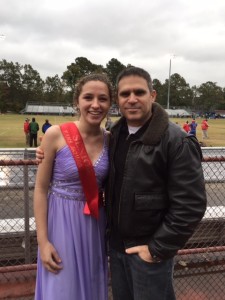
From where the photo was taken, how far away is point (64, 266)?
2.20 meters

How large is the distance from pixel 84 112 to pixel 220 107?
115 meters

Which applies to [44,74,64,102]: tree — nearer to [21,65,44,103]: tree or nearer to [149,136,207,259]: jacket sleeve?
[21,65,44,103]: tree

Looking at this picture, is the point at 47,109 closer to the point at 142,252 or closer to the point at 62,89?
the point at 62,89

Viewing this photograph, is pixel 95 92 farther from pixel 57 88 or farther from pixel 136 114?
pixel 57 88

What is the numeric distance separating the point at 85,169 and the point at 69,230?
1.29ft

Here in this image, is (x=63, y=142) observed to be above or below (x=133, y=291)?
above

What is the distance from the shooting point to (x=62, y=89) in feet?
337

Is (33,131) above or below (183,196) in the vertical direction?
below

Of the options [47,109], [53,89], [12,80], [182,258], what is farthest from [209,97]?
[182,258]

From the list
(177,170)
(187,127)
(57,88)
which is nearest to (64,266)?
(177,170)

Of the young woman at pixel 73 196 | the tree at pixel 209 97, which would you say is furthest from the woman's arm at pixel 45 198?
the tree at pixel 209 97

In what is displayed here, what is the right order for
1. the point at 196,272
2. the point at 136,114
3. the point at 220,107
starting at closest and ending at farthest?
the point at 136,114
the point at 196,272
the point at 220,107

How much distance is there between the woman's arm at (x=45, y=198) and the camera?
7.03 feet

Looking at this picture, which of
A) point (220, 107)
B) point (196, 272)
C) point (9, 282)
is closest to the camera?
point (9, 282)
